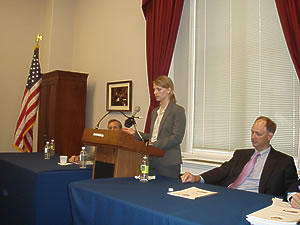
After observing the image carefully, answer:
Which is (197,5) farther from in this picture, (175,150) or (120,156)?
(120,156)

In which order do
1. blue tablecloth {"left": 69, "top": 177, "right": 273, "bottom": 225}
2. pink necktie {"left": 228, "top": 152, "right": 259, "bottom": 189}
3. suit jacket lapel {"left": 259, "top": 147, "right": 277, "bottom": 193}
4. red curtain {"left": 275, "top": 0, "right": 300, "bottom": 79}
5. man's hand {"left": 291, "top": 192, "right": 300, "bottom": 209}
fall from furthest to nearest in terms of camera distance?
red curtain {"left": 275, "top": 0, "right": 300, "bottom": 79}, pink necktie {"left": 228, "top": 152, "right": 259, "bottom": 189}, suit jacket lapel {"left": 259, "top": 147, "right": 277, "bottom": 193}, man's hand {"left": 291, "top": 192, "right": 300, "bottom": 209}, blue tablecloth {"left": 69, "top": 177, "right": 273, "bottom": 225}

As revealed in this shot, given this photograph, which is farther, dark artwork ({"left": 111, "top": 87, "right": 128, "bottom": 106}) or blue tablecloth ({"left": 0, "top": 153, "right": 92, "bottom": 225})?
dark artwork ({"left": 111, "top": 87, "right": 128, "bottom": 106})

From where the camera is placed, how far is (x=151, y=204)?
1729 mm

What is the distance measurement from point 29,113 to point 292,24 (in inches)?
190

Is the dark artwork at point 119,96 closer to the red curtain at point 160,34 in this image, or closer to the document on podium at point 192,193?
the red curtain at point 160,34

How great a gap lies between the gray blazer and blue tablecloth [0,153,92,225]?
2.84 feet

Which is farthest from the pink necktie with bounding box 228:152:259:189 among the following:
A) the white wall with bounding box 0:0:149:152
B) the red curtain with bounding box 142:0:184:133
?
the white wall with bounding box 0:0:149:152

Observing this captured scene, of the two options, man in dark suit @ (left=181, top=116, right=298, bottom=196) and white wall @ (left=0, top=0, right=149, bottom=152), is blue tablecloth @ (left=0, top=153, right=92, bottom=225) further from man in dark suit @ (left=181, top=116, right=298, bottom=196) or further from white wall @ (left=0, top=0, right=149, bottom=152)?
white wall @ (left=0, top=0, right=149, bottom=152)

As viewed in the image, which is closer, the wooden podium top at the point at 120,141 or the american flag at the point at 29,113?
the wooden podium top at the point at 120,141

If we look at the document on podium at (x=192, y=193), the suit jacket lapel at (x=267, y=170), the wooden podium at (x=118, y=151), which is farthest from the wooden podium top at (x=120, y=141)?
the suit jacket lapel at (x=267, y=170)

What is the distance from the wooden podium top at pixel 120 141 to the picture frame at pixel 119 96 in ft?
8.24

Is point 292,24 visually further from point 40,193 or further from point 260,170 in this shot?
point 40,193

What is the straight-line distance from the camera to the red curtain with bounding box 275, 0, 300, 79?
3.11 m

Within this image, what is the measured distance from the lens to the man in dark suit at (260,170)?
252 cm
